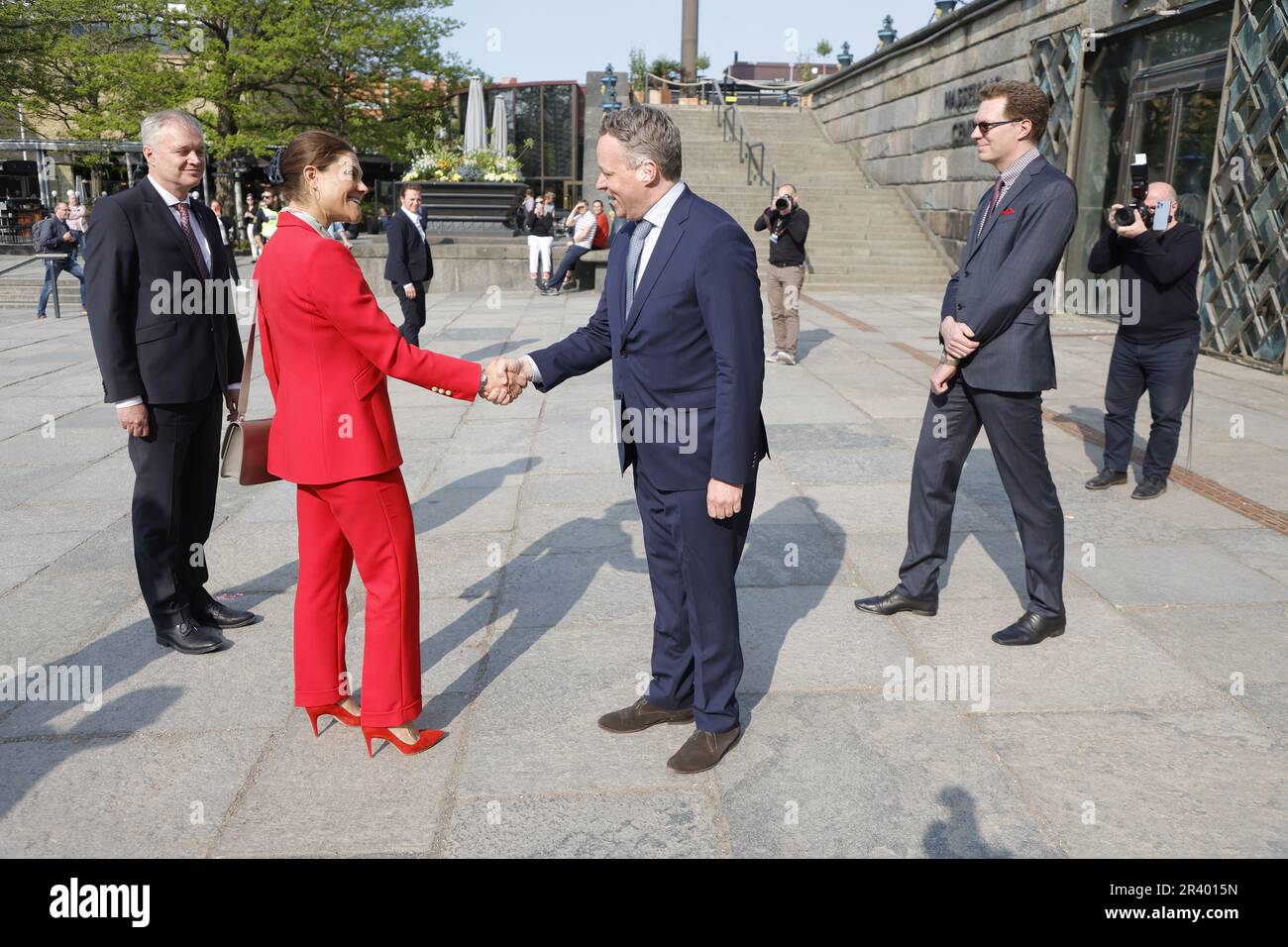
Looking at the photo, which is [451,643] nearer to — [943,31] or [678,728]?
[678,728]

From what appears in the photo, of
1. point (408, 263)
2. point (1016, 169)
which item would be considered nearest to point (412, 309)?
point (408, 263)

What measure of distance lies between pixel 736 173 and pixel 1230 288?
14758 millimetres

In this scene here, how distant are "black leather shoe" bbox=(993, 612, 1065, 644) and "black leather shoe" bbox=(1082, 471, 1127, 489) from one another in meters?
2.60

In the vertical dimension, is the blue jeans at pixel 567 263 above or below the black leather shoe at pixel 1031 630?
above

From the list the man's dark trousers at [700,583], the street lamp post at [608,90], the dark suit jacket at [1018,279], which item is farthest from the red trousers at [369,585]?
the street lamp post at [608,90]

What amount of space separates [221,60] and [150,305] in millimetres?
32734

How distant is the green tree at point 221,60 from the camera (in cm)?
3169

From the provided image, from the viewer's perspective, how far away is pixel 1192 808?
9.84 ft

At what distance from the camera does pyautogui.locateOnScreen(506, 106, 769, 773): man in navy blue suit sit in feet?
9.68

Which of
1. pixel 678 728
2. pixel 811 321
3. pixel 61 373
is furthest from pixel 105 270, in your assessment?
pixel 811 321

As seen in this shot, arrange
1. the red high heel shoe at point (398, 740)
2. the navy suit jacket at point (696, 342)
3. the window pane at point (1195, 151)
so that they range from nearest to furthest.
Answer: the navy suit jacket at point (696, 342) → the red high heel shoe at point (398, 740) → the window pane at point (1195, 151)

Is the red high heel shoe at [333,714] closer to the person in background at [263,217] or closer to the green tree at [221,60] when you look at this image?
the person in background at [263,217]

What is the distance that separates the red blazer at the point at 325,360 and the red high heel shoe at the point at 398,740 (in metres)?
A: 0.84

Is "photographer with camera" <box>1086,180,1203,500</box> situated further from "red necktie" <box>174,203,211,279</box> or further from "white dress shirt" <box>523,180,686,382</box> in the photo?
"red necktie" <box>174,203,211,279</box>
